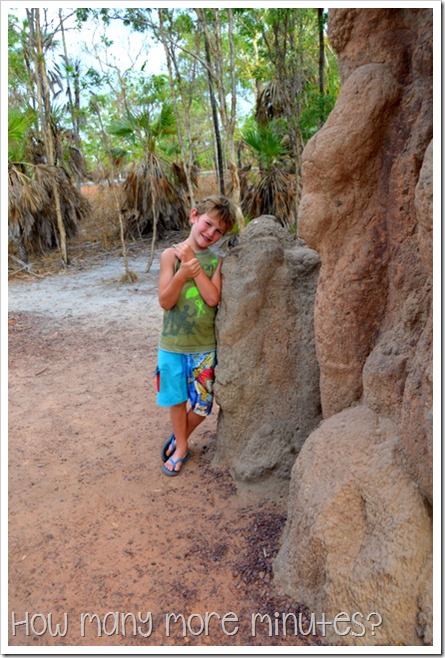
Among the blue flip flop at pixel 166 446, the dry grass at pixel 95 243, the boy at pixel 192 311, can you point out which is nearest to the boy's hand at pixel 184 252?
the boy at pixel 192 311

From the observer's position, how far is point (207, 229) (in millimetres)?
2955

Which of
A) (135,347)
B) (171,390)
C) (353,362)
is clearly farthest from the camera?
(135,347)

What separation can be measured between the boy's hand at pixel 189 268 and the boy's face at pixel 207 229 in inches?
6.1

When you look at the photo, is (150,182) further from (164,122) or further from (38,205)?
(38,205)

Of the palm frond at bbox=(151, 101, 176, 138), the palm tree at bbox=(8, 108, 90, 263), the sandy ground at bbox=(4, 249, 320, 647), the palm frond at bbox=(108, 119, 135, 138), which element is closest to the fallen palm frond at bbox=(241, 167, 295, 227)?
the palm frond at bbox=(151, 101, 176, 138)

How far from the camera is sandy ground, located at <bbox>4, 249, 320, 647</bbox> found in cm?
220

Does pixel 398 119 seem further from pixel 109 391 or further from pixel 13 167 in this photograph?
pixel 13 167

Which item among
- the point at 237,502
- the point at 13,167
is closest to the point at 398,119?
the point at 237,502

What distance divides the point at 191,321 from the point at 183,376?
333 millimetres

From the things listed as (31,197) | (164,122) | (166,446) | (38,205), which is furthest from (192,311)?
(38,205)

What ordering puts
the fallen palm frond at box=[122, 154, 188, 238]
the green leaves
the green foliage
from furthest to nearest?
the fallen palm frond at box=[122, 154, 188, 238] → the green foliage → the green leaves

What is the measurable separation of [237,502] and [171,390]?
71cm

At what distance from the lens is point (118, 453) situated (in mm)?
3590

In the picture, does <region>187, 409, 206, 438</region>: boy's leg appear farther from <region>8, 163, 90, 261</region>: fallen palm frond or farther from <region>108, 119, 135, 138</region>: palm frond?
<region>8, 163, 90, 261</region>: fallen palm frond
